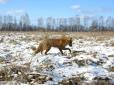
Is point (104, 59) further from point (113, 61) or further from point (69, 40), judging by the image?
point (69, 40)

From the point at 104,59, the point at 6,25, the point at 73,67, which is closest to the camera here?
the point at 73,67

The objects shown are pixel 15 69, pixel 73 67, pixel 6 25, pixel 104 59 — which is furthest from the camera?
pixel 6 25

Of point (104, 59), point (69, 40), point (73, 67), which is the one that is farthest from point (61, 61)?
point (69, 40)

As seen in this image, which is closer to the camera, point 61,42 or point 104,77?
point 104,77

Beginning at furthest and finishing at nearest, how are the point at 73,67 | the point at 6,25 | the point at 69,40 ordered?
the point at 6,25, the point at 69,40, the point at 73,67

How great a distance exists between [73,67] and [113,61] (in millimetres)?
2072

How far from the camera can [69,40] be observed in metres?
13.9

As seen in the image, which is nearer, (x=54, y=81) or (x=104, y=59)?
(x=54, y=81)

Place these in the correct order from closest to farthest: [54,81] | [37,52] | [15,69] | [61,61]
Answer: [54,81], [15,69], [61,61], [37,52]

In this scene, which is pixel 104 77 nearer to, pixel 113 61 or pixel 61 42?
pixel 113 61

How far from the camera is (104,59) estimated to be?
1133 cm

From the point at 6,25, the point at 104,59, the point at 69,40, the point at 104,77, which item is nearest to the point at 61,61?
the point at 104,59

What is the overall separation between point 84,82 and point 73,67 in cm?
197

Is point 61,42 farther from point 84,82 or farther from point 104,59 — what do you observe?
point 84,82
